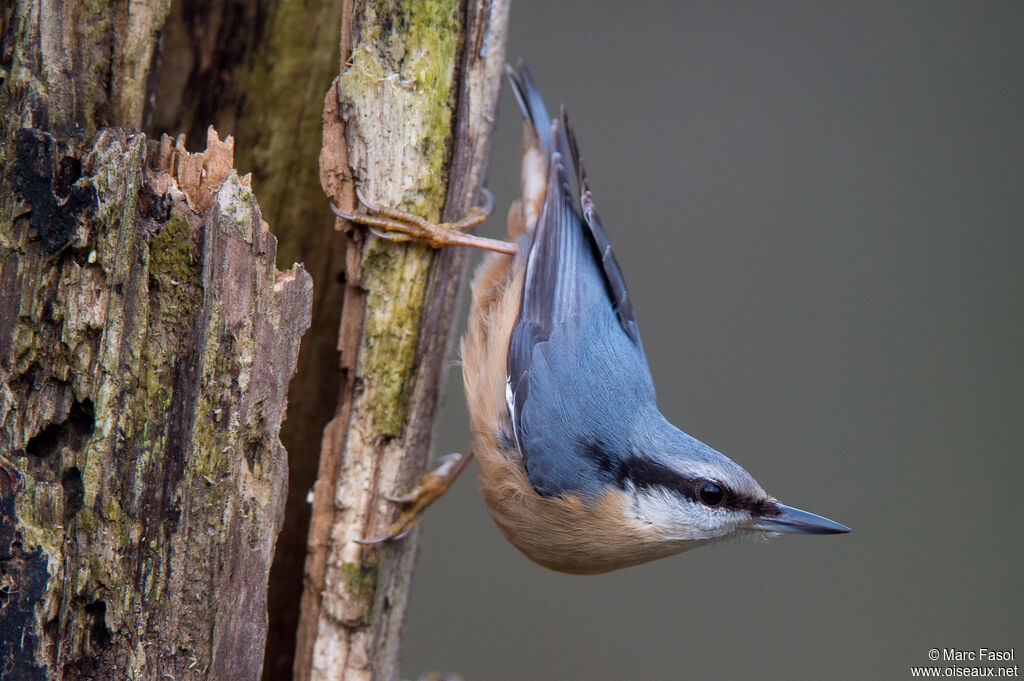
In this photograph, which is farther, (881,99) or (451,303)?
(881,99)

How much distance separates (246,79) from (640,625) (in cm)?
262

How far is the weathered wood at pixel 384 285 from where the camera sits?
1.85 m

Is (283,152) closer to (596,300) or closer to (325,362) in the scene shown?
(325,362)

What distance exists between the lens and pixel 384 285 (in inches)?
76.8

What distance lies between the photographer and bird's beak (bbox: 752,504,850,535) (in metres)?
1.97

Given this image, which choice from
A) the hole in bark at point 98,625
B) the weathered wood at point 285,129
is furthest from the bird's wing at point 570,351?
the hole in bark at point 98,625

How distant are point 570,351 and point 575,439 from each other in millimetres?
237

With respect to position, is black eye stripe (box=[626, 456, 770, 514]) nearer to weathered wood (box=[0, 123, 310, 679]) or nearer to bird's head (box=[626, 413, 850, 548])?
bird's head (box=[626, 413, 850, 548])

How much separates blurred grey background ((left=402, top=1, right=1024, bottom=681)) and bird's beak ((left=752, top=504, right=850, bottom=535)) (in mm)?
1470

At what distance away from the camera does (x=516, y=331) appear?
2.20m

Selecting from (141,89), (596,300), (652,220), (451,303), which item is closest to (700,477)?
(596,300)

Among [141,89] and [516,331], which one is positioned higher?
[141,89]

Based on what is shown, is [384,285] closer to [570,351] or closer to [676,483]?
[570,351]

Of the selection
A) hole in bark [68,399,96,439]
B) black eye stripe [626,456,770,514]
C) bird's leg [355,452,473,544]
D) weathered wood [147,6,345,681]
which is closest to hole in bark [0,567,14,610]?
hole in bark [68,399,96,439]
